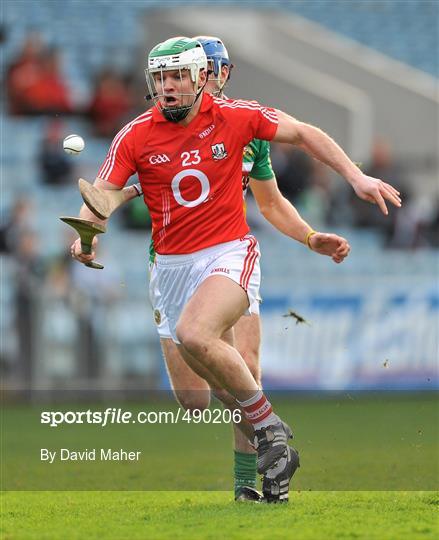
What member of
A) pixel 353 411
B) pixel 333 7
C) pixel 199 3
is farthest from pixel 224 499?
pixel 333 7

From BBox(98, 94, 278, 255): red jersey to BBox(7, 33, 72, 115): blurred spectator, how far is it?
13.7m

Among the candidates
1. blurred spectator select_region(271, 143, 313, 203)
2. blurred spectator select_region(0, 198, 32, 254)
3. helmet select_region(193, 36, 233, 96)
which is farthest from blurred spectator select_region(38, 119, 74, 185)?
helmet select_region(193, 36, 233, 96)

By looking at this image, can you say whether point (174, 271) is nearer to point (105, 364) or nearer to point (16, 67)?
point (105, 364)

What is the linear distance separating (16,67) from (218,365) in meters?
14.7

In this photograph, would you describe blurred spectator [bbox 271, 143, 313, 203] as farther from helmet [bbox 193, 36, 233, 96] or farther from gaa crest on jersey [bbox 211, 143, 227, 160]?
gaa crest on jersey [bbox 211, 143, 227, 160]

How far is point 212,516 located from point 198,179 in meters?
1.86

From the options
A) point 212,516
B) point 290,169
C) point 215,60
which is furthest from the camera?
point 290,169

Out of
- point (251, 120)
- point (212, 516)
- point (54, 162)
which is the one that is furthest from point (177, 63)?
point (54, 162)

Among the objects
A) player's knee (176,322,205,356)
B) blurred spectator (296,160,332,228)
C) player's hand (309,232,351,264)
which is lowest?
blurred spectator (296,160,332,228)

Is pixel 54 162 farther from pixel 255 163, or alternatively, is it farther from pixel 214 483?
pixel 255 163

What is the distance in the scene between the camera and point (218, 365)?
7.12m

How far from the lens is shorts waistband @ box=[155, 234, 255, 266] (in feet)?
24.9

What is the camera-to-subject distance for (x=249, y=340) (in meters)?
8.05

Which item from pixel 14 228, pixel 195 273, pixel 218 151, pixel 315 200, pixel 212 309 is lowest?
pixel 315 200
